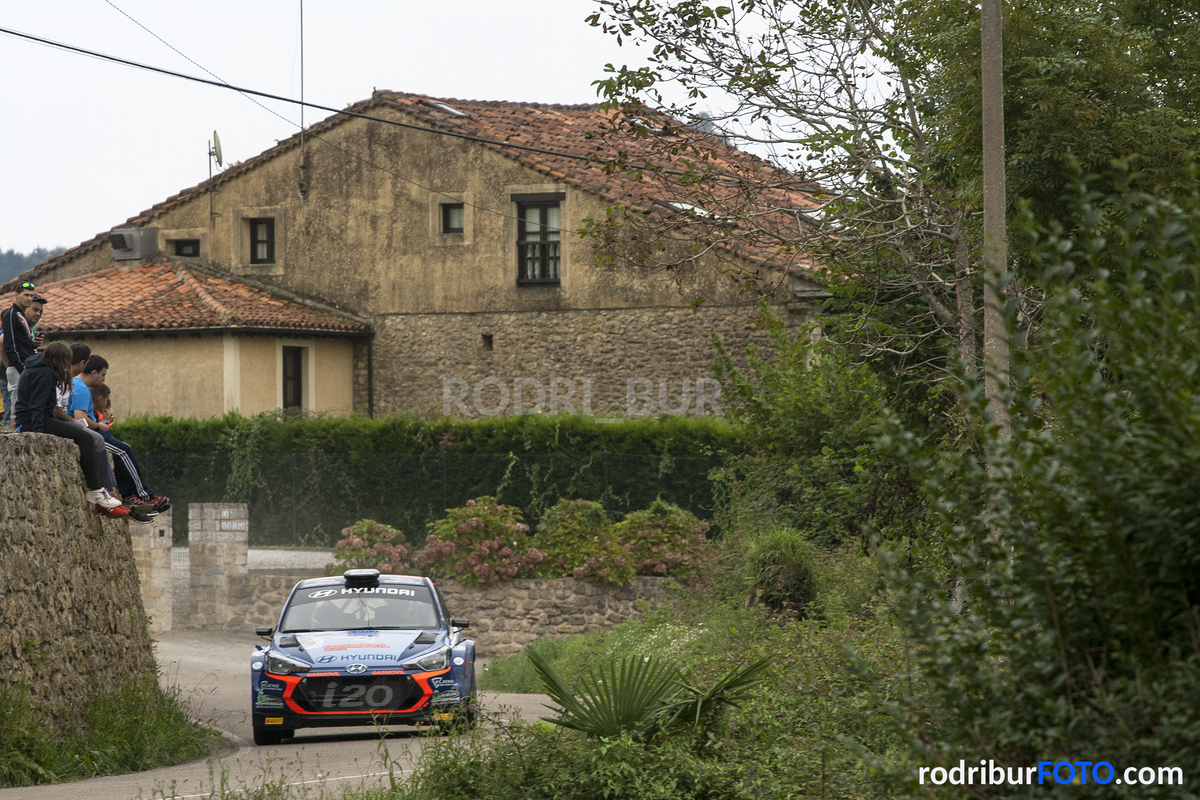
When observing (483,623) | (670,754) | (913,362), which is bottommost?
(483,623)

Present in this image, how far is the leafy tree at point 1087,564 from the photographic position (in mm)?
3496

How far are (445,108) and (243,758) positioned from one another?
80.6 ft

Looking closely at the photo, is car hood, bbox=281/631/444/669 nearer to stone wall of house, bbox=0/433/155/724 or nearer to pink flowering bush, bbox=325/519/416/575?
stone wall of house, bbox=0/433/155/724

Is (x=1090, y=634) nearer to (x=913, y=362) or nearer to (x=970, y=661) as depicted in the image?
(x=970, y=661)

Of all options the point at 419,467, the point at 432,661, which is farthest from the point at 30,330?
the point at 419,467

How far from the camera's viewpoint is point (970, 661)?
401 centimetres

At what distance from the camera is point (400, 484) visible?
23969 millimetres

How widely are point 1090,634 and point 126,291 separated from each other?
31172mm

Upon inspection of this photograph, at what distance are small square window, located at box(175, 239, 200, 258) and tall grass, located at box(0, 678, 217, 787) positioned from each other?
23.7m

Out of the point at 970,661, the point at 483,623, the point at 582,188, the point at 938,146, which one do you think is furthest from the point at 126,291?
the point at 970,661

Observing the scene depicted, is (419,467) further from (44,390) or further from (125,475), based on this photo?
(44,390)


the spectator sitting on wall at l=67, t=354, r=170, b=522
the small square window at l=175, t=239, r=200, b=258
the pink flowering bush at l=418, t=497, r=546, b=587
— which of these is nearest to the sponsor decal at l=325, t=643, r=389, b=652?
the spectator sitting on wall at l=67, t=354, r=170, b=522

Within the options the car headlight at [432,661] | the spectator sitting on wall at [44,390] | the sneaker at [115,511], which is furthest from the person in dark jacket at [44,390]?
the car headlight at [432,661]

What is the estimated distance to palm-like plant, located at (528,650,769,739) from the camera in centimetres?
752
